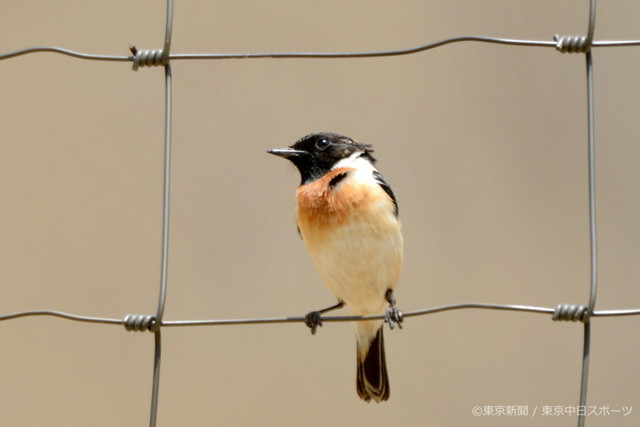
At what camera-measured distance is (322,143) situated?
14.0ft

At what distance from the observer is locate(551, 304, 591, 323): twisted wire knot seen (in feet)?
8.71

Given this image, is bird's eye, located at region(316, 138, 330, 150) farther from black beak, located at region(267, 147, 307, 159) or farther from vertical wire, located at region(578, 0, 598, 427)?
vertical wire, located at region(578, 0, 598, 427)

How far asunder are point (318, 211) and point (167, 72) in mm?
1243

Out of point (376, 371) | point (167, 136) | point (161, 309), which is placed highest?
point (167, 136)

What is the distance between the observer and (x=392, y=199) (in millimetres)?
4047

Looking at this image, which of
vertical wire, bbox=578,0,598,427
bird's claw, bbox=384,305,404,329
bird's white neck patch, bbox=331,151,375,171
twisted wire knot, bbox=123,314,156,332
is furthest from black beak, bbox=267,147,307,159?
vertical wire, bbox=578,0,598,427

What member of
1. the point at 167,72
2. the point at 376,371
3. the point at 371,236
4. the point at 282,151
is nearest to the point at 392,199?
the point at 371,236

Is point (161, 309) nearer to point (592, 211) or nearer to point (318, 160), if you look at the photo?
point (592, 211)

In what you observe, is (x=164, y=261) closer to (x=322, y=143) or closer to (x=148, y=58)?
(x=148, y=58)

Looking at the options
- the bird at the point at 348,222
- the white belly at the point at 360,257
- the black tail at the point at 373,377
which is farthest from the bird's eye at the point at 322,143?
the black tail at the point at 373,377

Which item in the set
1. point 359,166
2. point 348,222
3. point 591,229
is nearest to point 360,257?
point 348,222

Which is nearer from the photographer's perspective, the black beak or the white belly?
the white belly

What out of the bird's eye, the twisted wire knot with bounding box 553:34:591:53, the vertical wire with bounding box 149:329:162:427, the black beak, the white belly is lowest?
the vertical wire with bounding box 149:329:162:427

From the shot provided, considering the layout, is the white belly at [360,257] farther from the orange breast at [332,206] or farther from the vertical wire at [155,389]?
the vertical wire at [155,389]
